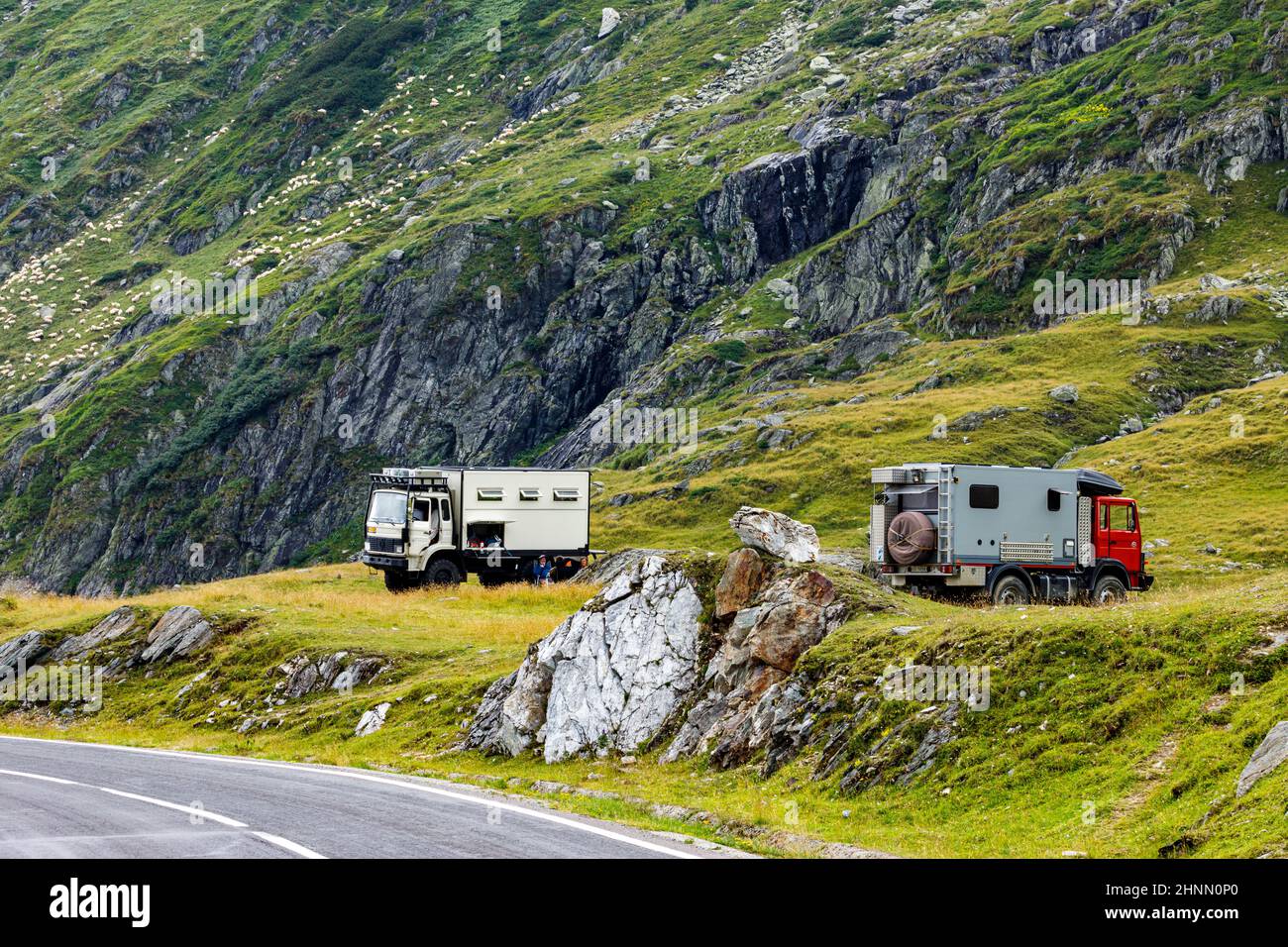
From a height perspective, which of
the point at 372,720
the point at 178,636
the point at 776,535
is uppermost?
the point at 776,535

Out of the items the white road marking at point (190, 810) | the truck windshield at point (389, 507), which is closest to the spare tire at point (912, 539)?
the truck windshield at point (389, 507)

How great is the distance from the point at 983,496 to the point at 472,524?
2079 cm

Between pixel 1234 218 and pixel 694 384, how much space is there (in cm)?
4191

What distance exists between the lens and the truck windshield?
4334cm

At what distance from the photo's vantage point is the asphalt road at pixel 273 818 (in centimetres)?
1288

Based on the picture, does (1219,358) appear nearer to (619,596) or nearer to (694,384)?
(694,384)

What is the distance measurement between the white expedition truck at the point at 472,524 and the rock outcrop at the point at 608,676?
2111cm

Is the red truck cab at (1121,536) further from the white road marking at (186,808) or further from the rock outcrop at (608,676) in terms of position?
the white road marking at (186,808)

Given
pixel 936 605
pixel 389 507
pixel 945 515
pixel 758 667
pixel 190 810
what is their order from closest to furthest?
pixel 190 810
pixel 758 667
pixel 936 605
pixel 945 515
pixel 389 507

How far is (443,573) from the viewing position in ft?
144

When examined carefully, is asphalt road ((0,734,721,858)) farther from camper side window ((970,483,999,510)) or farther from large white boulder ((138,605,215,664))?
camper side window ((970,483,999,510))

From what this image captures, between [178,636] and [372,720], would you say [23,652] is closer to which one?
[178,636]

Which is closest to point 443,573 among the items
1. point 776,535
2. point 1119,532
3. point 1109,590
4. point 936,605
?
point 1109,590
